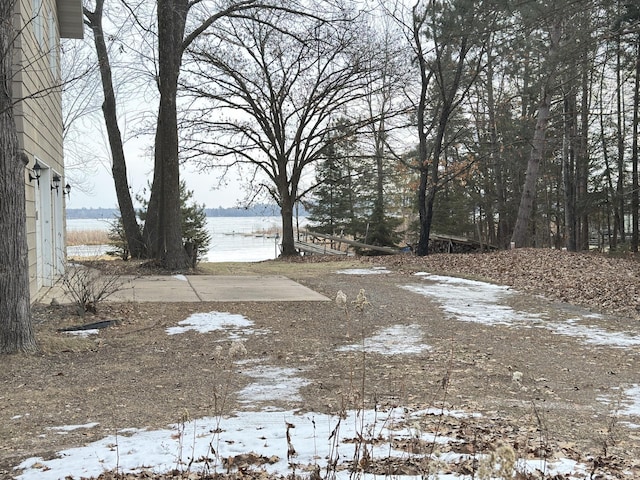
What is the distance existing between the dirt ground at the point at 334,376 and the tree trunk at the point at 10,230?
A: 0.32m

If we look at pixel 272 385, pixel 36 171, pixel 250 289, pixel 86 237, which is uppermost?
pixel 36 171

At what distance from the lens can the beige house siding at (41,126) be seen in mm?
7809

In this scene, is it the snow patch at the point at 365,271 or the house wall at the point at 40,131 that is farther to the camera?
the snow patch at the point at 365,271

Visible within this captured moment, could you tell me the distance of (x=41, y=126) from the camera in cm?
956

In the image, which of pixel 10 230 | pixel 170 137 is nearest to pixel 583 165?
pixel 170 137

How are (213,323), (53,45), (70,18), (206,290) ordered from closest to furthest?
1. (213,323)
2. (206,290)
3. (53,45)
4. (70,18)

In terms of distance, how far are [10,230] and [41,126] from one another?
15.4 ft

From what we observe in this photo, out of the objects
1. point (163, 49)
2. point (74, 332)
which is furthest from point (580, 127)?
point (74, 332)

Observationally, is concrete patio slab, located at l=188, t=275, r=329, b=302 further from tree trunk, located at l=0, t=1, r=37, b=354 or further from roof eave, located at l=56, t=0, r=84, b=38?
roof eave, located at l=56, t=0, r=84, b=38

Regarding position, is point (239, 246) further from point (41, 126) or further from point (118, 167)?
point (41, 126)

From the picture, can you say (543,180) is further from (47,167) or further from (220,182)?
(47,167)

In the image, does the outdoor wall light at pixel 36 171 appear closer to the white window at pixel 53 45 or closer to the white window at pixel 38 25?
the white window at pixel 38 25

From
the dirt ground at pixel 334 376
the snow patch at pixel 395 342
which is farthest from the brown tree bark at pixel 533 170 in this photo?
the snow patch at pixel 395 342

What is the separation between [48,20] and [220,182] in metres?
10.6
